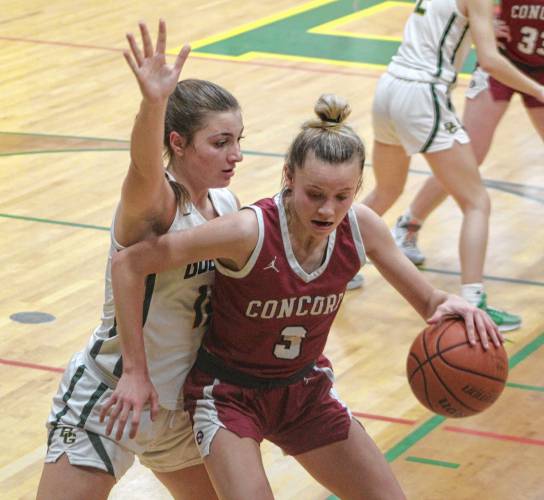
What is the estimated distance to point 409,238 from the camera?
7227 mm

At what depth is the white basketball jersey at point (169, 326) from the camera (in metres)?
3.55

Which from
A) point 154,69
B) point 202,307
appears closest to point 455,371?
point 202,307

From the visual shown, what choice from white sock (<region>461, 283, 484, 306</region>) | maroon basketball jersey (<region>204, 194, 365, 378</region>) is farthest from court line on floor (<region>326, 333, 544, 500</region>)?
maroon basketball jersey (<region>204, 194, 365, 378</region>)

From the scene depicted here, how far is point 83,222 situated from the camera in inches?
303

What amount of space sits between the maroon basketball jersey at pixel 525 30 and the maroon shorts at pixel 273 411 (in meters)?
3.31

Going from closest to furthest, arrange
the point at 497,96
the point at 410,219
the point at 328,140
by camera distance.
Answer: the point at 328,140 < the point at 497,96 < the point at 410,219

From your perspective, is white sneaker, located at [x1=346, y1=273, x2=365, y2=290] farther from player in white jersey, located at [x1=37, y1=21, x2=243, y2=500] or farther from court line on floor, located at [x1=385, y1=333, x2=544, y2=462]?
player in white jersey, located at [x1=37, y1=21, x2=243, y2=500]

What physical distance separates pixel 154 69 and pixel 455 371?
4.18ft

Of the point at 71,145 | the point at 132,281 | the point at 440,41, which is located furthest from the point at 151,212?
the point at 71,145

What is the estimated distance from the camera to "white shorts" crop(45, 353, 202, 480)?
3498 millimetres

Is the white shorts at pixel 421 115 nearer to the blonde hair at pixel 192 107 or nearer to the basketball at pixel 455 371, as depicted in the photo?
the basketball at pixel 455 371

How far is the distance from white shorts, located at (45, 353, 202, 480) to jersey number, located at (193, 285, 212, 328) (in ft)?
0.85

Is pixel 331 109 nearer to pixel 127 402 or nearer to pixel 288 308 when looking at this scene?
pixel 288 308

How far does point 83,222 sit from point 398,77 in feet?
7.37
